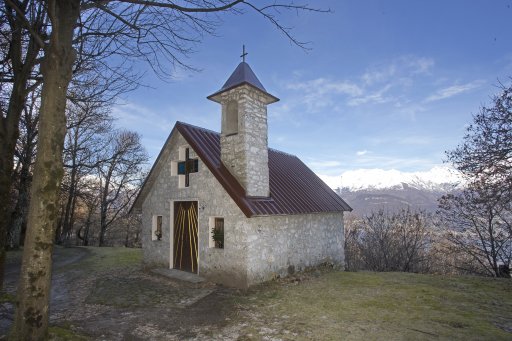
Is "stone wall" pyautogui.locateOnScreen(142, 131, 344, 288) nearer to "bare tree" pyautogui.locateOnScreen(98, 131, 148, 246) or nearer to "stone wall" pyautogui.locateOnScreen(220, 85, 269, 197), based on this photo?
"stone wall" pyautogui.locateOnScreen(220, 85, 269, 197)

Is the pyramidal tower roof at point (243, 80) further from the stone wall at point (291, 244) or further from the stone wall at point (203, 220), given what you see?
the stone wall at point (291, 244)

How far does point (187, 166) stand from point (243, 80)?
385 centimetres

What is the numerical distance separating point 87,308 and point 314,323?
17.6 feet

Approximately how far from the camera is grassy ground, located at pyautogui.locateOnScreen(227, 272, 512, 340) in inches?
219

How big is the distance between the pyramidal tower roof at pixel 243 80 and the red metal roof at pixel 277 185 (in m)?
1.78

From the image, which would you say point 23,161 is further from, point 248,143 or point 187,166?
point 248,143

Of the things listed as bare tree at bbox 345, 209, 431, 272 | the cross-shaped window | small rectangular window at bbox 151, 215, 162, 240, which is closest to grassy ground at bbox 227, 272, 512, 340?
the cross-shaped window

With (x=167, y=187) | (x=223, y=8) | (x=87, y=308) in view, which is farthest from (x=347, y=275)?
(x=223, y=8)

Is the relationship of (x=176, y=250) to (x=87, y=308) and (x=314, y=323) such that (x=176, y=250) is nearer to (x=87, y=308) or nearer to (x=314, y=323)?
(x=87, y=308)

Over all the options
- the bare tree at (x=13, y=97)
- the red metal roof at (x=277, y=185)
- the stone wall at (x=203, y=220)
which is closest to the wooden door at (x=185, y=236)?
the stone wall at (x=203, y=220)

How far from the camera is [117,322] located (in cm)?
612

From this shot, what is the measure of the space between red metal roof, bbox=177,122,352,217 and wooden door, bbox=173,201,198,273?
1910mm

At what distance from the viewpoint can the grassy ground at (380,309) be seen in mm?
5555

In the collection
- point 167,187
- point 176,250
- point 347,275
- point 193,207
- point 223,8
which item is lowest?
point 347,275
